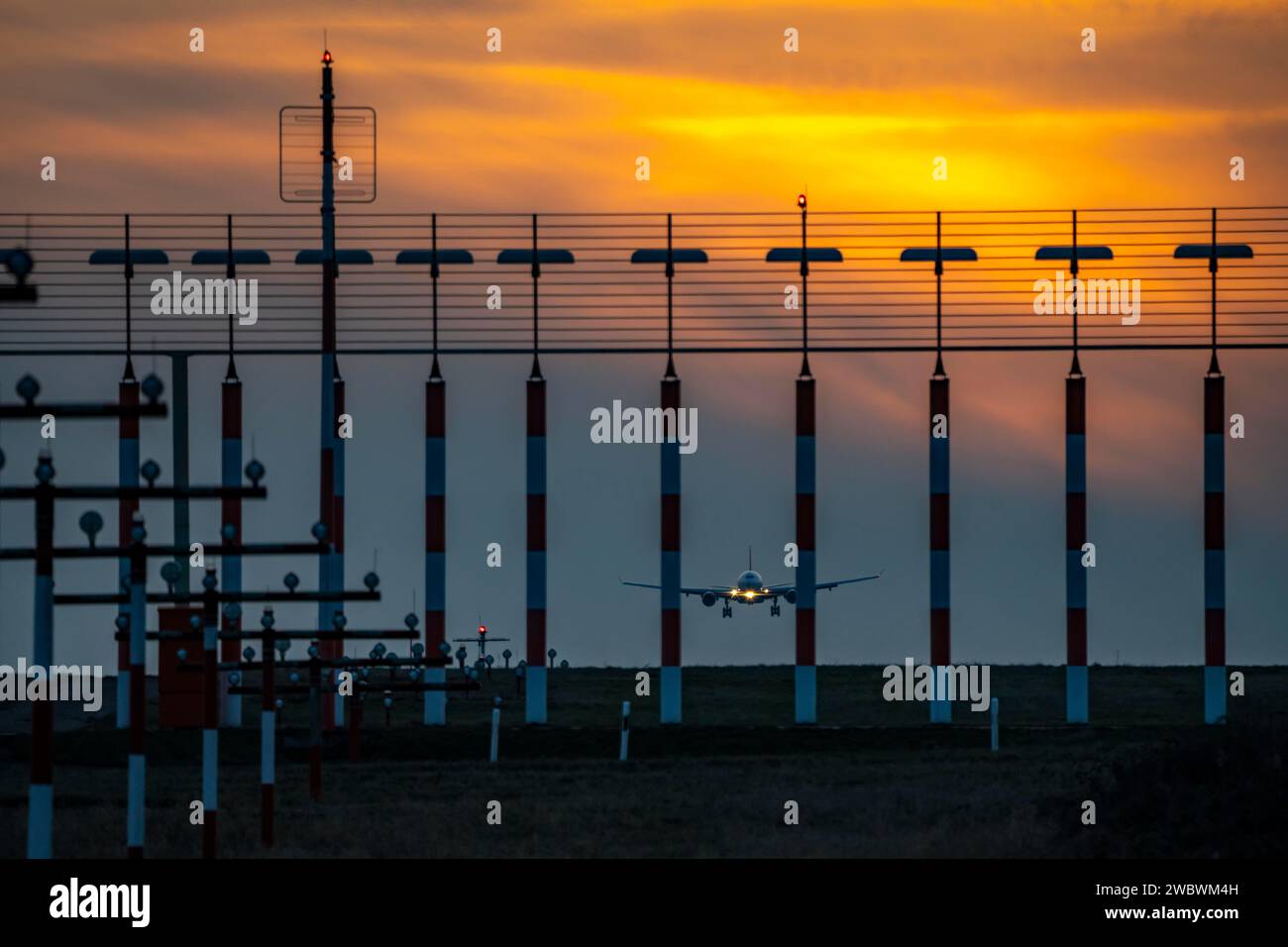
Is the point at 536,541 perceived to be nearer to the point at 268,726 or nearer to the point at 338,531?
the point at 338,531

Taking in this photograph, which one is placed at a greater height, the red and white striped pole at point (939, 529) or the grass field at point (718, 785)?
the red and white striped pole at point (939, 529)

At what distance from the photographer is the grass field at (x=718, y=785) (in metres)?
34.4

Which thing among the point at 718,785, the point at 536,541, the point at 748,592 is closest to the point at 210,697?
the point at 718,785

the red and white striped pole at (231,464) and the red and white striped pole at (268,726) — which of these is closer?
the red and white striped pole at (268,726)

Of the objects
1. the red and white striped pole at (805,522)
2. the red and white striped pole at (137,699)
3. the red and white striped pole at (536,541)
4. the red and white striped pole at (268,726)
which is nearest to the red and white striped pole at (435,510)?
the red and white striped pole at (536,541)

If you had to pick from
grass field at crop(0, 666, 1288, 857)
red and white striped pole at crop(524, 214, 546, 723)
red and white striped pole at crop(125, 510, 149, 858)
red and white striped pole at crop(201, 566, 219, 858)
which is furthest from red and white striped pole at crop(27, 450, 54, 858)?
red and white striped pole at crop(524, 214, 546, 723)

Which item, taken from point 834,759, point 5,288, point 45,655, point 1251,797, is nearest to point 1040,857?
point 1251,797

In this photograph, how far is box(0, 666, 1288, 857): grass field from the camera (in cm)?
3444

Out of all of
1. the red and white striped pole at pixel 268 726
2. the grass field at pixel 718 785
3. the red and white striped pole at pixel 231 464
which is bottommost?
the grass field at pixel 718 785

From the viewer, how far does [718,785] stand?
1791 inches

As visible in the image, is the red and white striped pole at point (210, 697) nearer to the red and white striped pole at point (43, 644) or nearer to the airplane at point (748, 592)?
the red and white striped pole at point (43, 644)

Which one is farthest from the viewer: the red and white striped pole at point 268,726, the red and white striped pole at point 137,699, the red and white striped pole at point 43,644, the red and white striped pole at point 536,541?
the red and white striped pole at point 536,541

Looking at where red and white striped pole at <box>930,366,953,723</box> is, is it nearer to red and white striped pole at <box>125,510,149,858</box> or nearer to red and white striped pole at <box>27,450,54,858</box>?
red and white striped pole at <box>125,510,149,858</box>
